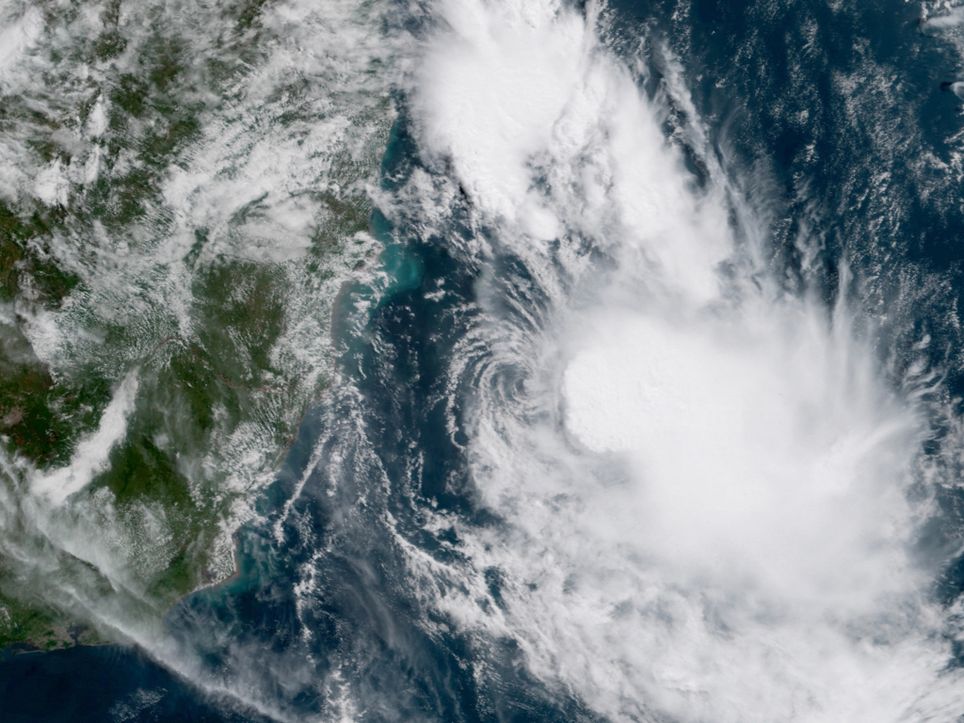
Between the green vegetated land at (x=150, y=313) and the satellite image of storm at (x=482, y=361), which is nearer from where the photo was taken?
the satellite image of storm at (x=482, y=361)

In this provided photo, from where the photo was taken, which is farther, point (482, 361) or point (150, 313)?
point (150, 313)

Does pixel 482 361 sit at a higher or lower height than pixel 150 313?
higher

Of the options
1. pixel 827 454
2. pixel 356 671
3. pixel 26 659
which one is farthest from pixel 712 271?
pixel 26 659

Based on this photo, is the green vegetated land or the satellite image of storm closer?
the satellite image of storm

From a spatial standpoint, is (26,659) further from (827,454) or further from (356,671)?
(827,454)
